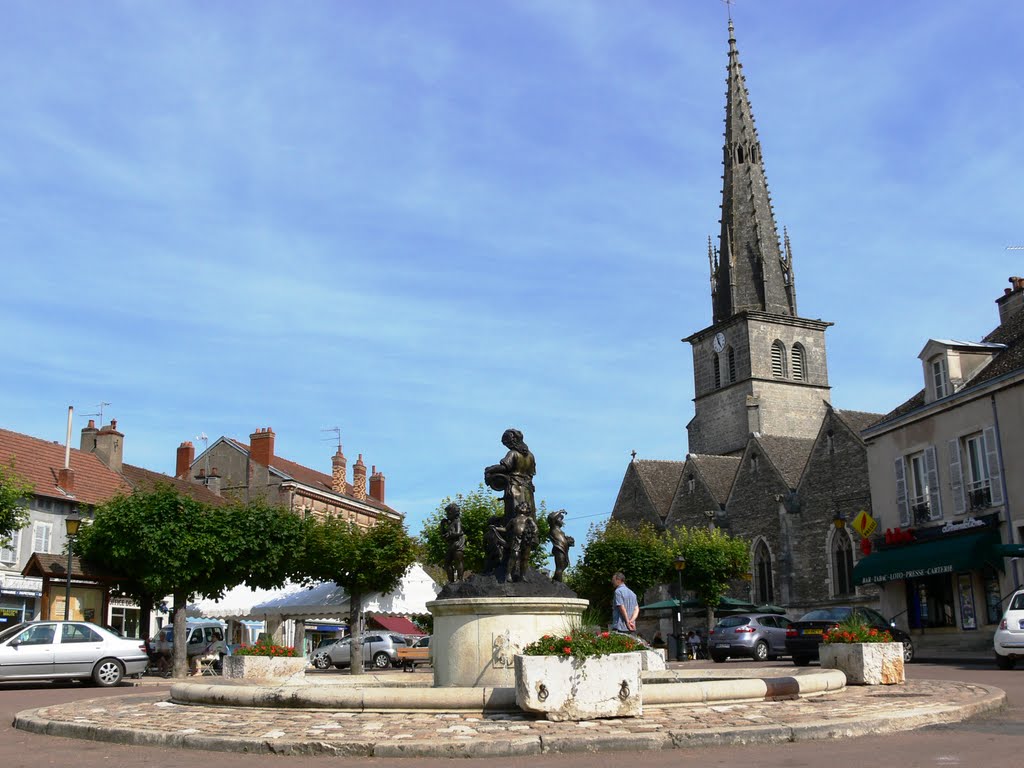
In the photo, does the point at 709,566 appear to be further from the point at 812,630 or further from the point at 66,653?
the point at 66,653

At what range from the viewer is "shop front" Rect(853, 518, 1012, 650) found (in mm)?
24203

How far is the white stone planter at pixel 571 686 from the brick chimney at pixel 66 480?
3243cm

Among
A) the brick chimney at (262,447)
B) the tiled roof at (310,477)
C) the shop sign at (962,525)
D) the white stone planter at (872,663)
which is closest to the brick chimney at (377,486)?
the tiled roof at (310,477)

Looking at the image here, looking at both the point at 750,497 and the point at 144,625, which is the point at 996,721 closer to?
the point at 144,625

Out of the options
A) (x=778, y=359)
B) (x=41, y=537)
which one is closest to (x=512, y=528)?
(x=41, y=537)

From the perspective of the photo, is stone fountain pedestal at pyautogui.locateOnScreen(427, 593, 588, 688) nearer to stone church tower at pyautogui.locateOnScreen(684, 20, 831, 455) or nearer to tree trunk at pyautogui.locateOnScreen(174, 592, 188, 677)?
tree trunk at pyautogui.locateOnScreen(174, 592, 188, 677)

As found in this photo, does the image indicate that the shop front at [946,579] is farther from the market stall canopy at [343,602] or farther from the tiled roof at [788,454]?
the tiled roof at [788,454]

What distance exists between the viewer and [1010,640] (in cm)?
1683

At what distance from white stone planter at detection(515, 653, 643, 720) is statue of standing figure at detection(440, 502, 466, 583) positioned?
4.37m

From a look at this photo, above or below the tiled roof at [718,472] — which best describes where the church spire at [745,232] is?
above

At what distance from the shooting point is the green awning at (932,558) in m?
24.0

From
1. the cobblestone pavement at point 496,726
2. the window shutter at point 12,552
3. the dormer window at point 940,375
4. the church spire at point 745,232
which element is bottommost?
the cobblestone pavement at point 496,726

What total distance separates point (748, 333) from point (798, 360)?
4010 mm

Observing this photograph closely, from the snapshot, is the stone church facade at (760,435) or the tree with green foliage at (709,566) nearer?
the tree with green foliage at (709,566)
